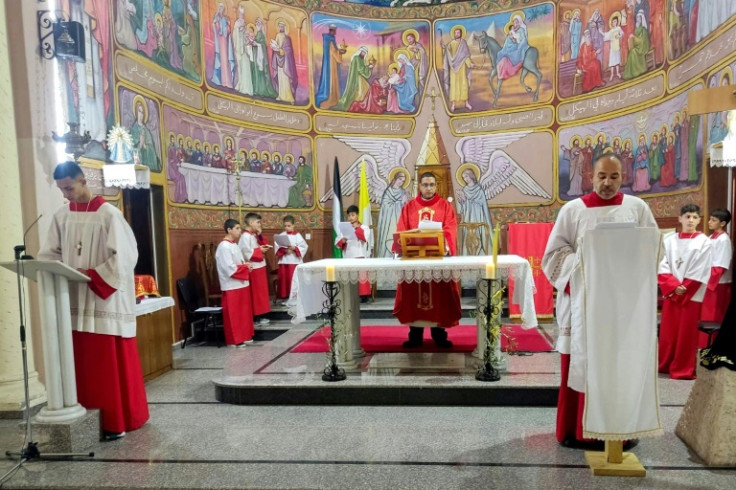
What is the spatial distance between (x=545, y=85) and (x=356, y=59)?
4.17 metres

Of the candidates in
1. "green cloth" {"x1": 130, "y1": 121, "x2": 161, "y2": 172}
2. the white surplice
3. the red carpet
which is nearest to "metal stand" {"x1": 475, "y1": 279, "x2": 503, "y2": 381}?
the red carpet

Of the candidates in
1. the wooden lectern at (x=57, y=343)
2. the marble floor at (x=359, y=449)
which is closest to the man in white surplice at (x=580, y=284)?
the marble floor at (x=359, y=449)

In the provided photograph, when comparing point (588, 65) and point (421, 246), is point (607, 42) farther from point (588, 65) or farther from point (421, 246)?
→ point (421, 246)

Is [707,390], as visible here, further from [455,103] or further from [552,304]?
[455,103]

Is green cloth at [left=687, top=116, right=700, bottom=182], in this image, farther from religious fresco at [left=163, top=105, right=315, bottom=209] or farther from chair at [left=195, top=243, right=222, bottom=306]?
chair at [left=195, top=243, right=222, bottom=306]

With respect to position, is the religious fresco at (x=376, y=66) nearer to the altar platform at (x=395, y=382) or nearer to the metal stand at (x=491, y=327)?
the altar platform at (x=395, y=382)

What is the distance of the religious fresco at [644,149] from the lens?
742cm

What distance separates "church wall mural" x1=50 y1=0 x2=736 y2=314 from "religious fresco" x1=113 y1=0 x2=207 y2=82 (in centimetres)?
3

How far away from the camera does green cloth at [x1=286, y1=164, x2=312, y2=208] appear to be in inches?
406

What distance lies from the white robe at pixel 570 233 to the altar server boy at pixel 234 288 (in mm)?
4744

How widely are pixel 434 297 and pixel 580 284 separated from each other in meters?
2.42

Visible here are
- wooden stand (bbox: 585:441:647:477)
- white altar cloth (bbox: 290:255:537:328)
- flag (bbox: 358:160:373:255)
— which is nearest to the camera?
wooden stand (bbox: 585:441:647:477)

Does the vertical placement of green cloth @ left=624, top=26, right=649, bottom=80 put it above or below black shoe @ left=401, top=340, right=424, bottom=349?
above

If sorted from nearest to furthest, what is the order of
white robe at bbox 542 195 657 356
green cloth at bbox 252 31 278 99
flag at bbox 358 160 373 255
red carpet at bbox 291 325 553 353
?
white robe at bbox 542 195 657 356 < red carpet at bbox 291 325 553 353 < green cloth at bbox 252 31 278 99 < flag at bbox 358 160 373 255
